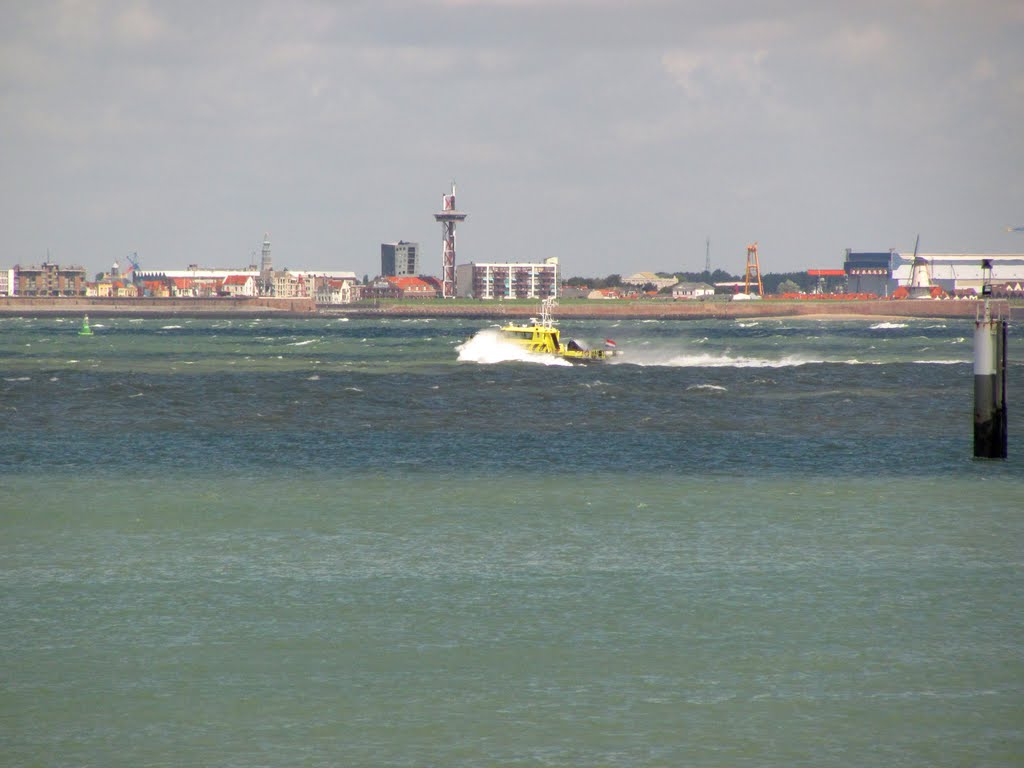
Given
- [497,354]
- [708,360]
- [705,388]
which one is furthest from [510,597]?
[708,360]

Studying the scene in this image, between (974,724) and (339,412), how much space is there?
4531 cm

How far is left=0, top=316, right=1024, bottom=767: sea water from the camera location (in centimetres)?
1617

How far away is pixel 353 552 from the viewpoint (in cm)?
2631

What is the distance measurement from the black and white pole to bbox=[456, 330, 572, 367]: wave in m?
62.1

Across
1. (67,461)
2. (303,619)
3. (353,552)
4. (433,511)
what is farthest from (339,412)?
(303,619)

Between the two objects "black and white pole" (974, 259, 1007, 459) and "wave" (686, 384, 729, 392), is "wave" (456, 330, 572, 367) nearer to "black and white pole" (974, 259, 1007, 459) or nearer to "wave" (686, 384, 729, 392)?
"wave" (686, 384, 729, 392)

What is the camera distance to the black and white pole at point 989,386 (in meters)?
38.5

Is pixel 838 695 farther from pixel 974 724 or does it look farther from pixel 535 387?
pixel 535 387

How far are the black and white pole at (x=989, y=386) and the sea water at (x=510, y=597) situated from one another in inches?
32.4

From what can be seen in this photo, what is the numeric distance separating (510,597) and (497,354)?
289 feet

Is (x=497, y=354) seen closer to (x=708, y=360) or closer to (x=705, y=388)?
(x=708, y=360)

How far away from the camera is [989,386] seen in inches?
1511

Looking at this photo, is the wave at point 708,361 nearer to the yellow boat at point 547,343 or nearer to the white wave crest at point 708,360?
the white wave crest at point 708,360

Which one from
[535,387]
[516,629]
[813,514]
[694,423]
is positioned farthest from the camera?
[535,387]
